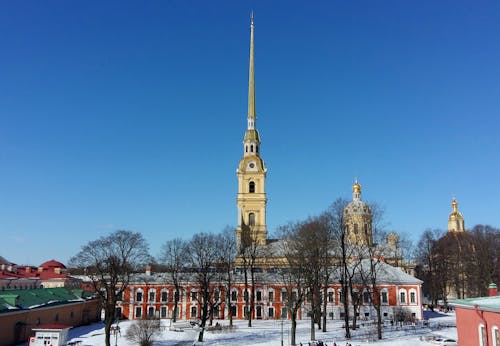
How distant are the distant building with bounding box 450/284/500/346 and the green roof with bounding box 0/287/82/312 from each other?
33.0m

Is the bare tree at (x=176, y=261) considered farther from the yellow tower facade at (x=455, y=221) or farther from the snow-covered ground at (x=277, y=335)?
the yellow tower facade at (x=455, y=221)

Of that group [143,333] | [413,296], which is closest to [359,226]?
[413,296]

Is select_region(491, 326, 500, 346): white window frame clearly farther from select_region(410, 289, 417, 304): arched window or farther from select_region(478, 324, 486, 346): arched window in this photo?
select_region(410, 289, 417, 304): arched window

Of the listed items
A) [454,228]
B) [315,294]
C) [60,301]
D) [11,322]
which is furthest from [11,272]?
[454,228]

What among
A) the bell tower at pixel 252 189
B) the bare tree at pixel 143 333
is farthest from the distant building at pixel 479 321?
the bell tower at pixel 252 189

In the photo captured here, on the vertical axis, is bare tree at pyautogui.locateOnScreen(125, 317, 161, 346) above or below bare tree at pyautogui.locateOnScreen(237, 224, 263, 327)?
below

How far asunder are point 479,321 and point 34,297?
38011mm

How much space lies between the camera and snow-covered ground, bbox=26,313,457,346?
37906 millimetres

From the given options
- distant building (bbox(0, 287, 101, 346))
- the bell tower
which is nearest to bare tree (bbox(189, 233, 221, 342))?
distant building (bbox(0, 287, 101, 346))

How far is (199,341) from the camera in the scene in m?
39.3

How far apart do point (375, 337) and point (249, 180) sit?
147 feet

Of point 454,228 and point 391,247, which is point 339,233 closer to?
point 391,247

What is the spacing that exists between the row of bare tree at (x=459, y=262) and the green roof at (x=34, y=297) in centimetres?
5003

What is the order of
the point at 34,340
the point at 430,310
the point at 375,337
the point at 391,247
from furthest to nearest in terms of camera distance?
the point at 391,247 → the point at 430,310 → the point at 375,337 → the point at 34,340
